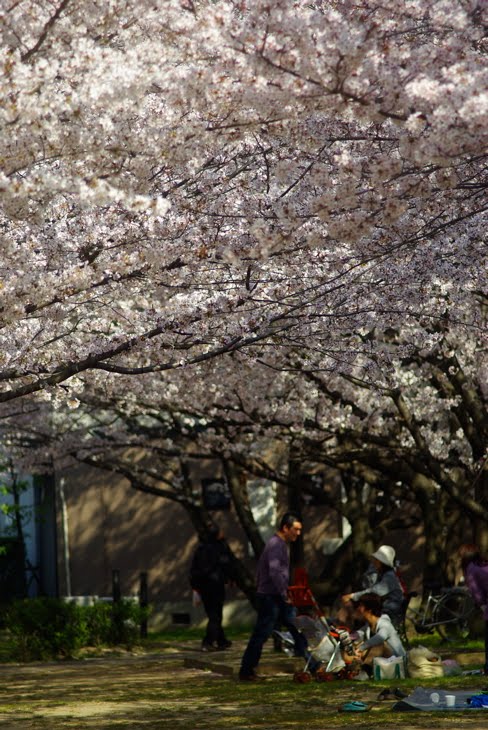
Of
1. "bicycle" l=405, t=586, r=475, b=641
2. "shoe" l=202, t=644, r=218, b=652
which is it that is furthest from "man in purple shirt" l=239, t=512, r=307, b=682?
"shoe" l=202, t=644, r=218, b=652

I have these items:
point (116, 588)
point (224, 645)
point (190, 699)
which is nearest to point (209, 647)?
point (224, 645)

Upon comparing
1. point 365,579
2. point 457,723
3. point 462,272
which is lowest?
point 457,723

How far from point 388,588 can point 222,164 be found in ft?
22.0

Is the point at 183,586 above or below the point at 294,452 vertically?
below

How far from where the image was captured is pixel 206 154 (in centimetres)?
963

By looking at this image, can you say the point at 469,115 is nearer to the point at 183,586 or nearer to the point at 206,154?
the point at 206,154

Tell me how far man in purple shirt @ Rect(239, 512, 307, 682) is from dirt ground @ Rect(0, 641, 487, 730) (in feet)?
0.98

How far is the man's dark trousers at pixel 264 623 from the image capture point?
1379cm

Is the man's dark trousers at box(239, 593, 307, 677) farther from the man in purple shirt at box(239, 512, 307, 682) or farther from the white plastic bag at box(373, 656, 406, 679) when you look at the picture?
the white plastic bag at box(373, 656, 406, 679)

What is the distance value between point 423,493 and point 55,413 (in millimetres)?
7778

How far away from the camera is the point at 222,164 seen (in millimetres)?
9867

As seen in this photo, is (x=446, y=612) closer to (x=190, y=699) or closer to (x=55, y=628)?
(x=55, y=628)

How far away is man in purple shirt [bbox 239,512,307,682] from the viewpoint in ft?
45.4

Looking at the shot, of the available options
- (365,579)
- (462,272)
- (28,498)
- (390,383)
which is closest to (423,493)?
(365,579)
